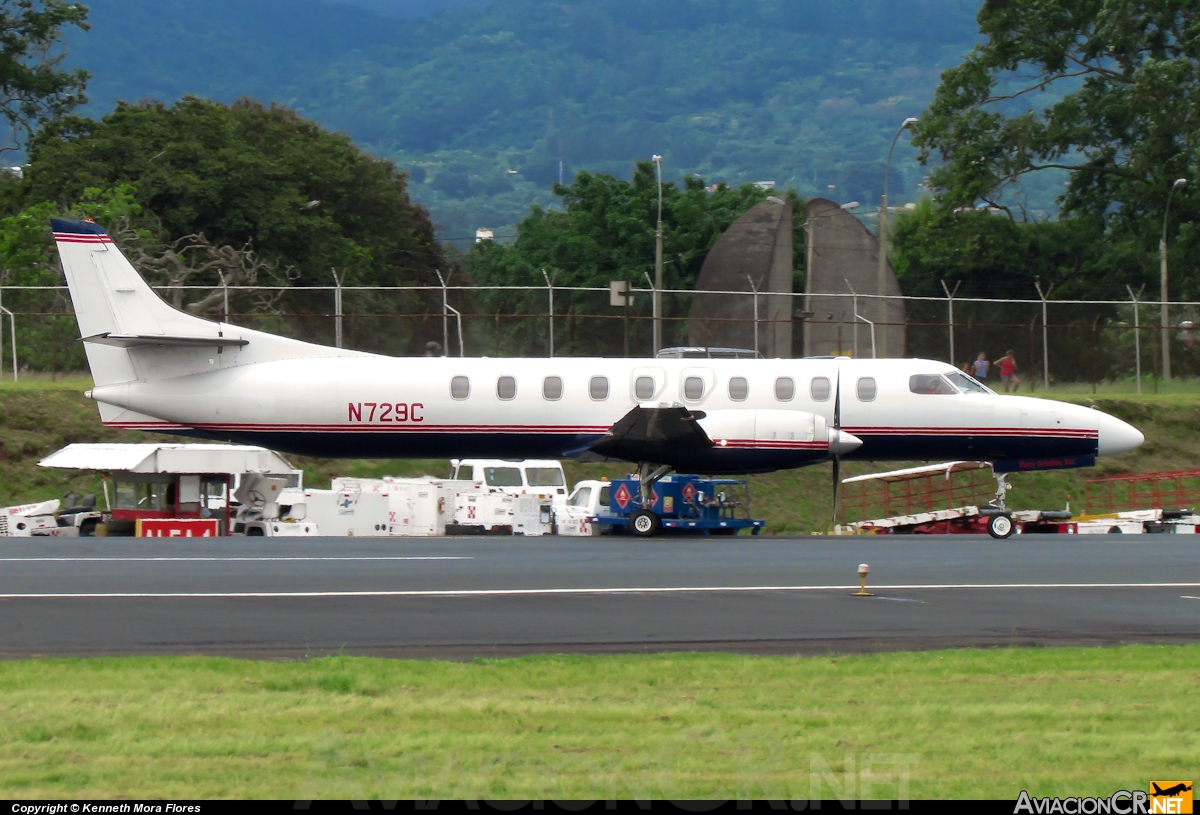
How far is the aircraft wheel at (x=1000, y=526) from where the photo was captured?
74.7ft

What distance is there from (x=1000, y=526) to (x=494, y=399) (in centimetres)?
914

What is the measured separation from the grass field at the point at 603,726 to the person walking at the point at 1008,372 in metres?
25.2

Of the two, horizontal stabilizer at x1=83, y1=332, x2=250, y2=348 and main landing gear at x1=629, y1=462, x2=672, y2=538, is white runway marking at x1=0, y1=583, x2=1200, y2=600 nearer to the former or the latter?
main landing gear at x1=629, y1=462, x2=672, y2=538

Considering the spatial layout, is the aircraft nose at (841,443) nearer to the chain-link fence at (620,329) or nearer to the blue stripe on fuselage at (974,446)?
the blue stripe on fuselage at (974,446)

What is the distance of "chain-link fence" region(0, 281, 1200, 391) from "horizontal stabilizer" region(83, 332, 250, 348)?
663cm

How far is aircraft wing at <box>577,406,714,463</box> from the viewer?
21.6 meters

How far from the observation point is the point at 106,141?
153 ft

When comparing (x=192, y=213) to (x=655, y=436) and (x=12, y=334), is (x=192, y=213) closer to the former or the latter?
(x=12, y=334)

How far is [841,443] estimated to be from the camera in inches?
888

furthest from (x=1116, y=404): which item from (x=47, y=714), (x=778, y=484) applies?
(x=47, y=714)

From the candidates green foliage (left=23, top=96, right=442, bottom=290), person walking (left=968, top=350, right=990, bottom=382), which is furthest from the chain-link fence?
green foliage (left=23, top=96, right=442, bottom=290)

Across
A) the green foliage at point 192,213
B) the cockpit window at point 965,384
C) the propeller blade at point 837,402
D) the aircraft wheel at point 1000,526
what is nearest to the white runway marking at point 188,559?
the propeller blade at point 837,402

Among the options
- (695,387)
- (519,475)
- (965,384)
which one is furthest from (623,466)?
(965,384)

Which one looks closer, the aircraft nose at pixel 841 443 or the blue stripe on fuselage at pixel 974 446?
the aircraft nose at pixel 841 443
